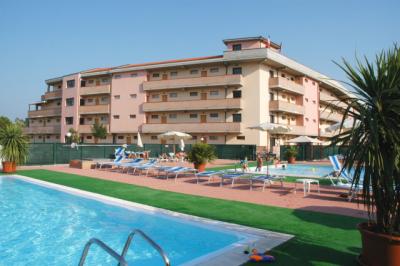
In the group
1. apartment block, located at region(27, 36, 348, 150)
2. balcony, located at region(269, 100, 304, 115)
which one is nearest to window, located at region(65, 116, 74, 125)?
apartment block, located at region(27, 36, 348, 150)

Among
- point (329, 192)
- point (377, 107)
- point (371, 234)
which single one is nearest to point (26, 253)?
point (371, 234)

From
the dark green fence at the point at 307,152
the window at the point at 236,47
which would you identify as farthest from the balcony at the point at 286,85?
the dark green fence at the point at 307,152

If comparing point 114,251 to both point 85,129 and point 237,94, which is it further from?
point 85,129

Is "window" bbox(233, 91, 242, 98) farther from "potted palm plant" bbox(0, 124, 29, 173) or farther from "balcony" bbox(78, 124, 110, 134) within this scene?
"potted palm plant" bbox(0, 124, 29, 173)

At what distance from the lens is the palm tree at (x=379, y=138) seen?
4086 mm

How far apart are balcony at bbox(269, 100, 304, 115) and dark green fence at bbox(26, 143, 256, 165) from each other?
7.73m

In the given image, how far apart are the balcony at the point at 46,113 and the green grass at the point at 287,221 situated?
153 ft

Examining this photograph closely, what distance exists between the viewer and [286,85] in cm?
4047

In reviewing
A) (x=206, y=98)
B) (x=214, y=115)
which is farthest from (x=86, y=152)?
(x=206, y=98)

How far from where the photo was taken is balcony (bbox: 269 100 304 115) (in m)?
38.8

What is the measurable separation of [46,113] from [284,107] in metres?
41.6

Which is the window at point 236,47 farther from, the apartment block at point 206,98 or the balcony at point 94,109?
the balcony at point 94,109

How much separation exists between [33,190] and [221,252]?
10517 millimetres

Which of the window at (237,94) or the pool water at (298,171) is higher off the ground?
the window at (237,94)
